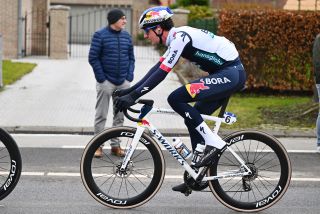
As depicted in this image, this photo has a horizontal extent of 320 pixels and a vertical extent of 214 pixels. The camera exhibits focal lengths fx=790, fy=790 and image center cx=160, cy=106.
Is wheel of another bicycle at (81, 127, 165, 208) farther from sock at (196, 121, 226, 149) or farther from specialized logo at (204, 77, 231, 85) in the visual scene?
specialized logo at (204, 77, 231, 85)

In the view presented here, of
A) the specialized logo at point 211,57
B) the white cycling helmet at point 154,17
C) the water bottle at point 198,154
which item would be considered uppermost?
the white cycling helmet at point 154,17

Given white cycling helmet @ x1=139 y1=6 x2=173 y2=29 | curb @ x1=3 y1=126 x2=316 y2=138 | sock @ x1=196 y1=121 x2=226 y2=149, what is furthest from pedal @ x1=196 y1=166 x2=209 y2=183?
curb @ x1=3 y1=126 x2=316 y2=138

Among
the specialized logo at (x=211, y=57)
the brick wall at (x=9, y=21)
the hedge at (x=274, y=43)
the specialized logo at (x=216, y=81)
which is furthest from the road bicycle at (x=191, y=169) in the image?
the brick wall at (x=9, y=21)

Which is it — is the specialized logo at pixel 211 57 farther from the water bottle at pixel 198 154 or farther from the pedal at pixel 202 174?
the pedal at pixel 202 174

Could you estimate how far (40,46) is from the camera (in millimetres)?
27078

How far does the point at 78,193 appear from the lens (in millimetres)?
7812

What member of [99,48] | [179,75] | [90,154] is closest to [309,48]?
[179,75]

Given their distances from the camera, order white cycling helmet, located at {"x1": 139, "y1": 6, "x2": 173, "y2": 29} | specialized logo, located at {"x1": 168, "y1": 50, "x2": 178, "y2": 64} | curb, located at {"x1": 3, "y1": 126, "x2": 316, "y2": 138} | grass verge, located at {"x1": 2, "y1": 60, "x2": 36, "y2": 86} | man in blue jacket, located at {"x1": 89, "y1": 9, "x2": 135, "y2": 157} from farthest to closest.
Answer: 1. grass verge, located at {"x1": 2, "y1": 60, "x2": 36, "y2": 86}
2. curb, located at {"x1": 3, "y1": 126, "x2": 316, "y2": 138}
3. man in blue jacket, located at {"x1": 89, "y1": 9, "x2": 135, "y2": 157}
4. white cycling helmet, located at {"x1": 139, "y1": 6, "x2": 173, "y2": 29}
5. specialized logo, located at {"x1": 168, "y1": 50, "x2": 178, "y2": 64}

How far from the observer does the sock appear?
272 inches

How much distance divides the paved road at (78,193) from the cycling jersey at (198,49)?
1.36 meters

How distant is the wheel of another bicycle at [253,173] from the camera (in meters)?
6.99

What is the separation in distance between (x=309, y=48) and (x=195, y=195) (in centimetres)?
942

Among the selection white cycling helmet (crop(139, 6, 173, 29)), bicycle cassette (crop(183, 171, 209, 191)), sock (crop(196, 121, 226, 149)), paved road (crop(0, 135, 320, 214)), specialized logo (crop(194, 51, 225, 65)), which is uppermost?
white cycling helmet (crop(139, 6, 173, 29))

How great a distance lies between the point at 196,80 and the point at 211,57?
239 millimetres
